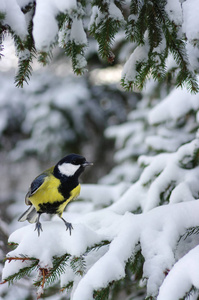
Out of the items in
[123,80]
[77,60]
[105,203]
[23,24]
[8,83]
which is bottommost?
[105,203]

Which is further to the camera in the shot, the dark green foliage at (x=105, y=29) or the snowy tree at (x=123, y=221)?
the dark green foliage at (x=105, y=29)

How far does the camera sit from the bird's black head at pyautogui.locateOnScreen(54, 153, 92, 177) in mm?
2369

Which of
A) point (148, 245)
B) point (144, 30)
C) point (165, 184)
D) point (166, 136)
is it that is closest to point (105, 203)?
point (166, 136)

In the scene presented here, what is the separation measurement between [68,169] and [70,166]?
0.09 ft

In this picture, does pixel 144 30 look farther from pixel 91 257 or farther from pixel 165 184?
pixel 91 257

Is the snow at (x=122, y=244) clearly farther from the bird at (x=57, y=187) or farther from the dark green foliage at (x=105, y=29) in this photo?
the dark green foliage at (x=105, y=29)

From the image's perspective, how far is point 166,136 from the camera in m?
3.30

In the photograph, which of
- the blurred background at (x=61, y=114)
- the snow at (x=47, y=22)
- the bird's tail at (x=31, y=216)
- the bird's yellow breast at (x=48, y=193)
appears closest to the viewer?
the snow at (x=47, y=22)

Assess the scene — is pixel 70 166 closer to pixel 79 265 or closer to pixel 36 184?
pixel 36 184

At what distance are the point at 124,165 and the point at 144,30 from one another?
3048 mm

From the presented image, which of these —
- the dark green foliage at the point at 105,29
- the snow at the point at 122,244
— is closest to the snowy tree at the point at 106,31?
the dark green foliage at the point at 105,29

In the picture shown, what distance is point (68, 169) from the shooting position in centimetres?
237

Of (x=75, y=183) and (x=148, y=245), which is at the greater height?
(x=75, y=183)

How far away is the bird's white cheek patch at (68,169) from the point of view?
7.76ft
